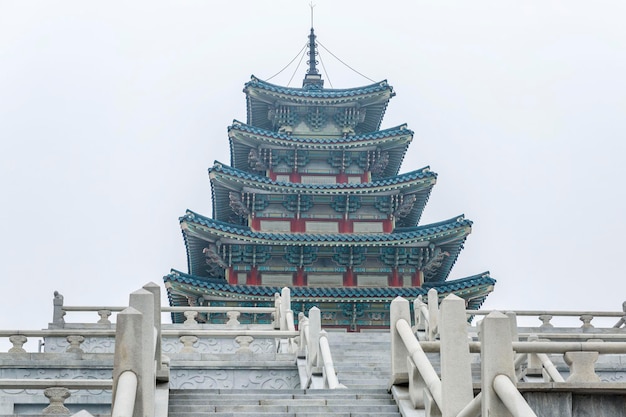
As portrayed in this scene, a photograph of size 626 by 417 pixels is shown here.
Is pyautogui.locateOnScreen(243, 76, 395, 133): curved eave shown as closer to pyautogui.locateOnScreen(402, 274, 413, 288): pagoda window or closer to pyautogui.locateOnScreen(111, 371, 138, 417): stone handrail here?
pyautogui.locateOnScreen(402, 274, 413, 288): pagoda window

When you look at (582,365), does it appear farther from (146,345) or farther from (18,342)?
(18,342)

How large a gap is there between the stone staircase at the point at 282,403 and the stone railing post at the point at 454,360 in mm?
1743

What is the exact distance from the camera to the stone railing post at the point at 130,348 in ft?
33.3

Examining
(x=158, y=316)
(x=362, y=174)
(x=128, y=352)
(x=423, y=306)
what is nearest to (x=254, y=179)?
(x=362, y=174)

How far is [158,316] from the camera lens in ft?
40.7

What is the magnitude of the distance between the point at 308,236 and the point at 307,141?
4.50m

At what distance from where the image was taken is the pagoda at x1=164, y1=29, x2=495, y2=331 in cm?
3162

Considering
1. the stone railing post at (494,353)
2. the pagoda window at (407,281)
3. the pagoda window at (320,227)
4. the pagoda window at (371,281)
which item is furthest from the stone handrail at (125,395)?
the pagoda window at (320,227)

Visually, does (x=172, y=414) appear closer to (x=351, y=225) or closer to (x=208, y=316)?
(x=208, y=316)

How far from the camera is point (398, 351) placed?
1304 centimetres

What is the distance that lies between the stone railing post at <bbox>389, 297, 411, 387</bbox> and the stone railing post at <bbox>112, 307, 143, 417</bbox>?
154 inches

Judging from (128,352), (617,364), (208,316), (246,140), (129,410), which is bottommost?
(129,410)

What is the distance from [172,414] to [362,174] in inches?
995

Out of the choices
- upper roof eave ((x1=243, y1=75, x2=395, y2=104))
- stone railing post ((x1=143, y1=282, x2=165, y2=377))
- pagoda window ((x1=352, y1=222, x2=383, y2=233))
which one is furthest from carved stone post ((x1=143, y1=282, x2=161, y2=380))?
upper roof eave ((x1=243, y1=75, x2=395, y2=104))
